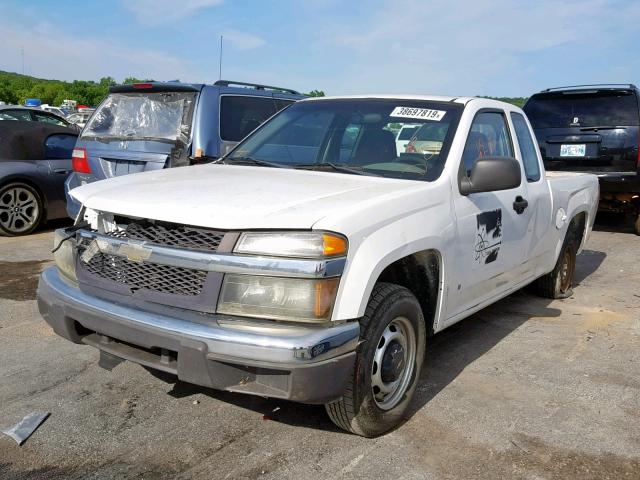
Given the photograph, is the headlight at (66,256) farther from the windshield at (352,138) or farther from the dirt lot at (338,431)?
the windshield at (352,138)

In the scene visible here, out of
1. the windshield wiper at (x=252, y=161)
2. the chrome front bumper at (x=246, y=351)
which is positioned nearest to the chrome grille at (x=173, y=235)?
the chrome front bumper at (x=246, y=351)

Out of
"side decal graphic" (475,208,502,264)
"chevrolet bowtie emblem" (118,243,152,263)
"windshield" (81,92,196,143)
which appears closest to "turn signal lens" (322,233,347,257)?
"chevrolet bowtie emblem" (118,243,152,263)

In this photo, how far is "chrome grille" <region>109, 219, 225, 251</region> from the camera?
9.12 ft

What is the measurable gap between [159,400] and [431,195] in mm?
1878

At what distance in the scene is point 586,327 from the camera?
206 inches

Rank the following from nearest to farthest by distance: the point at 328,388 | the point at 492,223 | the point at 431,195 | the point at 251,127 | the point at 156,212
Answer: the point at 328,388 < the point at 156,212 < the point at 431,195 < the point at 492,223 < the point at 251,127

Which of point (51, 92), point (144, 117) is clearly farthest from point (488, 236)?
point (51, 92)

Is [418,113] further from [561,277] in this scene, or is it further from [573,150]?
[573,150]

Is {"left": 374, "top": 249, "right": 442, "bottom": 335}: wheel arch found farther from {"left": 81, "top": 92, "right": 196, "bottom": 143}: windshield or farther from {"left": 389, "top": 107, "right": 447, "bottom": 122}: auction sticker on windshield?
{"left": 81, "top": 92, "right": 196, "bottom": 143}: windshield

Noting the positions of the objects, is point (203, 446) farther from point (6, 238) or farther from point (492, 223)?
point (6, 238)

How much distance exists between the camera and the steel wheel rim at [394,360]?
315 centimetres

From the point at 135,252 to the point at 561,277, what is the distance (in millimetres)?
4411

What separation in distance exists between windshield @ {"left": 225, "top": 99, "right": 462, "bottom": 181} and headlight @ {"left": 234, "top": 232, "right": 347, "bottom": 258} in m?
1.14

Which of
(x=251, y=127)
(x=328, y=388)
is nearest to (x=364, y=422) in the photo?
(x=328, y=388)
